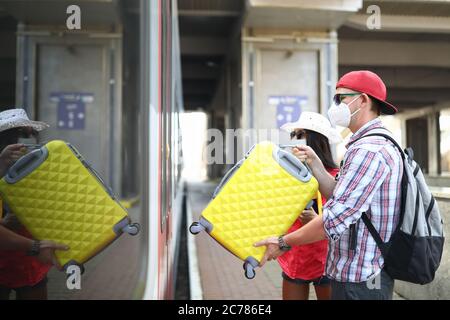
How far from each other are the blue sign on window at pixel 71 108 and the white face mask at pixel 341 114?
963mm

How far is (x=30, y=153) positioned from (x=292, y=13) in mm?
1620

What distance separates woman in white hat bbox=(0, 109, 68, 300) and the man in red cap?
88cm

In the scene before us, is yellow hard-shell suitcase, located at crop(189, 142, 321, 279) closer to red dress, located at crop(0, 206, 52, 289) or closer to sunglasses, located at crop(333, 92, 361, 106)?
sunglasses, located at crop(333, 92, 361, 106)

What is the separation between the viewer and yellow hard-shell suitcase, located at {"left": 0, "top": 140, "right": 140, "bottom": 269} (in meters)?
1.17

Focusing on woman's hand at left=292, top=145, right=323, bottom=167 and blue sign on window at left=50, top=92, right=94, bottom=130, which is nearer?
blue sign on window at left=50, top=92, right=94, bottom=130

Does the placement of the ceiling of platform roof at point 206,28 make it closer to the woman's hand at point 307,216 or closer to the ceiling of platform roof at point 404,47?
the ceiling of platform roof at point 404,47

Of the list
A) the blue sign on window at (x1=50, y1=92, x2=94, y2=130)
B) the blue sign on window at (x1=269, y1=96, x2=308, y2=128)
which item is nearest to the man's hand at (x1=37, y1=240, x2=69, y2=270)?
the blue sign on window at (x1=50, y1=92, x2=94, y2=130)

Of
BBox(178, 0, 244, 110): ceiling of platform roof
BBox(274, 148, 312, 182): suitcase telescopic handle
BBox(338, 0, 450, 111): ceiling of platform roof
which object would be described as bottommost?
BBox(274, 148, 312, 182): suitcase telescopic handle

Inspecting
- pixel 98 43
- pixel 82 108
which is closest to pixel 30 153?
pixel 82 108

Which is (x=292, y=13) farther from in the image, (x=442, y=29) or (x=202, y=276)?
(x=202, y=276)

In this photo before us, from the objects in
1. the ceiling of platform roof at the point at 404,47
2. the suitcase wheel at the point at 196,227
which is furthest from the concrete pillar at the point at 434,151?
the suitcase wheel at the point at 196,227

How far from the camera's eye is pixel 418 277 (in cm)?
144

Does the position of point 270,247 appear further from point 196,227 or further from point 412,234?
point 412,234
